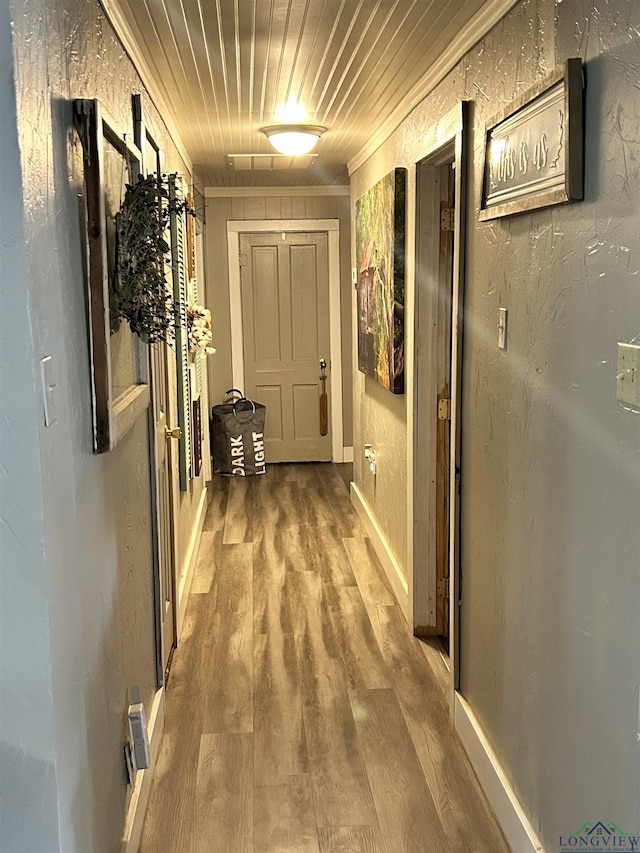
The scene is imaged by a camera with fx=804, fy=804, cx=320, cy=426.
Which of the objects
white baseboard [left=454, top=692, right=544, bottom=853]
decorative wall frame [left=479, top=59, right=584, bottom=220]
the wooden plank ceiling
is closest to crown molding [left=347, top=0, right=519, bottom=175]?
the wooden plank ceiling

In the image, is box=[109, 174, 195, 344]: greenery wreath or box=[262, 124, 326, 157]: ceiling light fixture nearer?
box=[109, 174, 195, 344]: greenery wreath

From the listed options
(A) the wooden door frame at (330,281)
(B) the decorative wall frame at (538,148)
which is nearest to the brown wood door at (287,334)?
(A) the wooden door frame at (330,281)

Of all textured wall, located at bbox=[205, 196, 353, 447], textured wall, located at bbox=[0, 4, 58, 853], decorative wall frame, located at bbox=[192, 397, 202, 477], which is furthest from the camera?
textured wall, located at bbox=[205, 196, 353, 447]

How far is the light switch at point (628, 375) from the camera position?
1446 mm

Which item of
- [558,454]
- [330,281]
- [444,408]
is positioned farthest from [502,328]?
[330,281]

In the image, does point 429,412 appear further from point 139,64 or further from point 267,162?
point 267,162

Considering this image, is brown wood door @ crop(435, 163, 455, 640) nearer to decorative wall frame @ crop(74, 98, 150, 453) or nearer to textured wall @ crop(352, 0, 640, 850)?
textured wall @ crop(352, 0, 640, 850)

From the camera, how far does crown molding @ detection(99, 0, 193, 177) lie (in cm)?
217

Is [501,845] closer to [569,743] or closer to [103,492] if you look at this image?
[569,743]

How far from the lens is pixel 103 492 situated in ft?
6.19

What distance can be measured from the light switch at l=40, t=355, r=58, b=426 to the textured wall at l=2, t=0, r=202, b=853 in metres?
0.02

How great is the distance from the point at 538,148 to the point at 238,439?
485 centimetres

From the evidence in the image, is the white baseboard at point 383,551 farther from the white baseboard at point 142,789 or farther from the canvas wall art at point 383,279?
the white baseboard at point 142,789

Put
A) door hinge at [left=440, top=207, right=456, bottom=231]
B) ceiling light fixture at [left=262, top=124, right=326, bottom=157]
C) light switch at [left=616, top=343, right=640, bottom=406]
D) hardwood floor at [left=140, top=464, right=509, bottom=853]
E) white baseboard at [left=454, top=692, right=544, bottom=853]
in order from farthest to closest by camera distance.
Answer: ceiling light fixture at [left=262, top=124, right=326, bottom=157], door hinge at [left=440, top=207, right=456, bottom=231], hardwood floor at [left=140, top=464, right=509, bottom=853], white baseboard at [left=454, top=692, right=544, bottom=853], light switch at [left=616, top=343, right=640, bottom=406]
